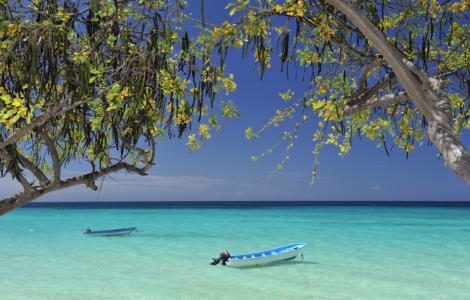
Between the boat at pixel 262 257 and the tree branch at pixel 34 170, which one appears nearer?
the tree branch at pixel 34 170

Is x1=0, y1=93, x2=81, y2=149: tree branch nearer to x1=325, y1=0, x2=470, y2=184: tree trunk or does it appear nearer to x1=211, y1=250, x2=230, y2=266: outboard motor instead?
x1=325, y1=0, x2=470, y2=184: tree trunk

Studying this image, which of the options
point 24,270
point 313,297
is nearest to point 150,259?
point 24,270

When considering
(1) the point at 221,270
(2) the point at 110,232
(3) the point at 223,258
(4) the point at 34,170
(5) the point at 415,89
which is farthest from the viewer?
(2) the point at 110,232

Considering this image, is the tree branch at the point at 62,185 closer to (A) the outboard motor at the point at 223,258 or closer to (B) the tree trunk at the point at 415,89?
(B) the tree trunk at the point at 415,89

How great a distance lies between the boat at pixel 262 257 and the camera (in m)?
15.3

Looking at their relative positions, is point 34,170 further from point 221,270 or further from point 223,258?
point 223,258

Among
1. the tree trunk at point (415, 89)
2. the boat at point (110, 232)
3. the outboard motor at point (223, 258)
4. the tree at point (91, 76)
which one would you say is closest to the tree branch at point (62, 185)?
the tree at point (91, 76)

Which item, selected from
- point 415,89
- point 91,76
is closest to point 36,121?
point 91,76

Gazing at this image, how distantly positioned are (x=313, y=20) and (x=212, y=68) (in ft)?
2.71

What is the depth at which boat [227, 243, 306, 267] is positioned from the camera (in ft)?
→ 50.1

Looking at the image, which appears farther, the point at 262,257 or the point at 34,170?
the point at 262,257

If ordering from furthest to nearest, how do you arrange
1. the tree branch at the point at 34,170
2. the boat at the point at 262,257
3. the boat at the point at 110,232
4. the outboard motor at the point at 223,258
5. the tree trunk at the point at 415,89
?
1. the boat at the point at 110,232
2. the outboard motor at the point at 223,258
3. the boat at the point at 262,257
4. the tree branch at the point at 34,170
5. the tree trunk at the point at 415,89

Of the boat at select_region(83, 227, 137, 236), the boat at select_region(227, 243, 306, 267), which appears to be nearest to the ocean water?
the boat at select_region(227, 243, 306, 267)

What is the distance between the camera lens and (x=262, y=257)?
1524cm
